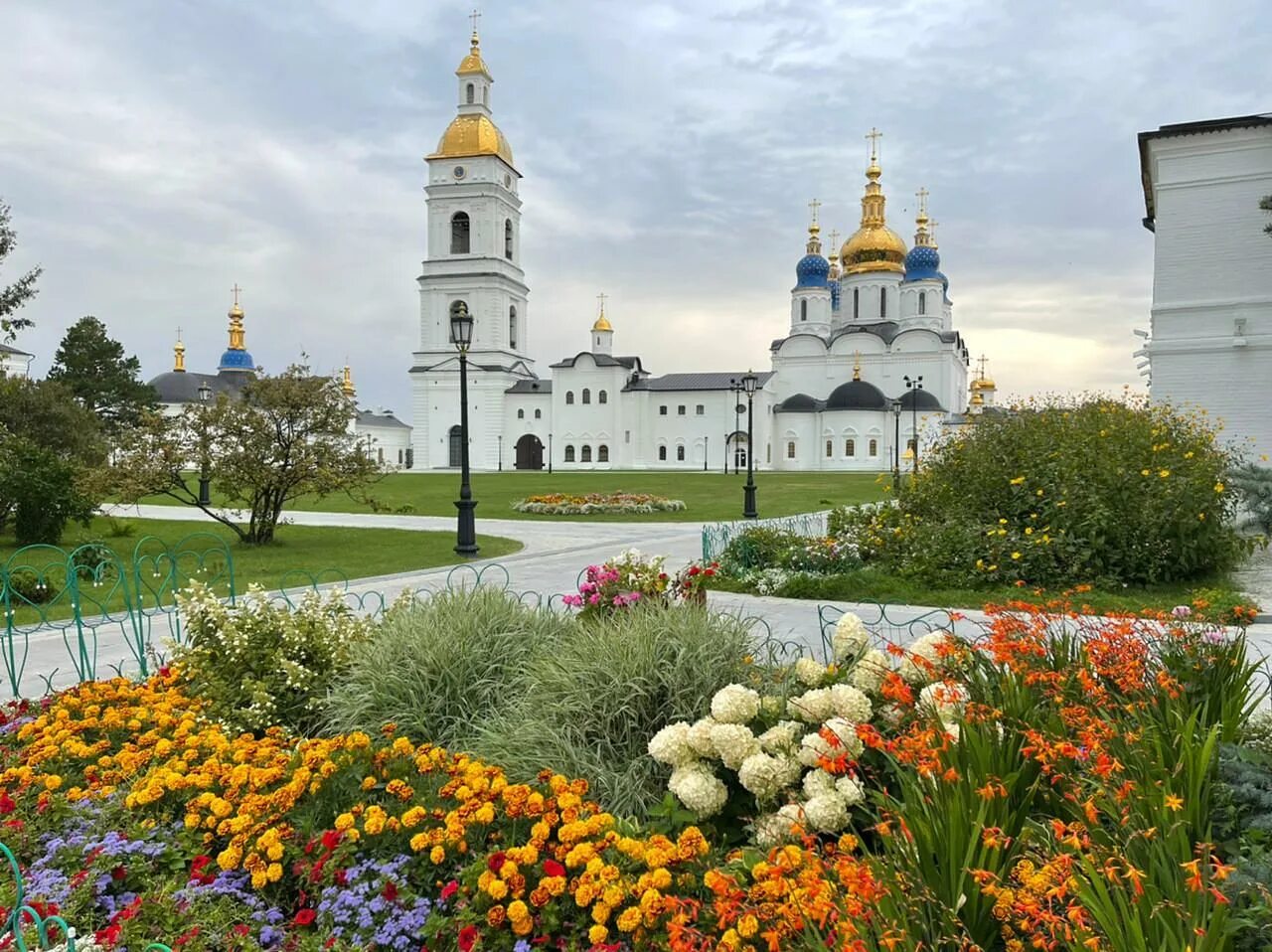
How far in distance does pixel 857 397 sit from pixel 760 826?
64.9m

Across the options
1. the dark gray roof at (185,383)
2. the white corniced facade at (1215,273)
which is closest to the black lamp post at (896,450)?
the white corniced facade at (1215,273)

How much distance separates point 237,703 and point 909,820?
154 inches

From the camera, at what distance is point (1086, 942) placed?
1922 millimetres

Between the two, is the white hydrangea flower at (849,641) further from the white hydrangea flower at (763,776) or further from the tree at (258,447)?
the tree at (258,447)

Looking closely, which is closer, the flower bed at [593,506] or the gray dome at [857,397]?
the flower bed at [593,506]

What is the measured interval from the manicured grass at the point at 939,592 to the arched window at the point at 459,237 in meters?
62.4

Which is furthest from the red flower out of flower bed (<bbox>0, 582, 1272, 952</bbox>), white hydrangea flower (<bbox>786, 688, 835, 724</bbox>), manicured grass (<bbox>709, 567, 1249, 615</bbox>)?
manicured grass (<bbox>709, 567, 1249, 615</bbox>)

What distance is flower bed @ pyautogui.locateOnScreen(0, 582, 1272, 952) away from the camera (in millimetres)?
2330

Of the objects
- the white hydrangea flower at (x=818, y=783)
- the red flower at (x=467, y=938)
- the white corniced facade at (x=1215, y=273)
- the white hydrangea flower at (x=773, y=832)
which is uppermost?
the white corniced facade at (x=1215, y=273)

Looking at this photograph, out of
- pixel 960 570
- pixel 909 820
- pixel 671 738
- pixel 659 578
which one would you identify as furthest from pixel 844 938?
pixel 960 570

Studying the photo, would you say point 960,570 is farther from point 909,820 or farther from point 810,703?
point 909,820

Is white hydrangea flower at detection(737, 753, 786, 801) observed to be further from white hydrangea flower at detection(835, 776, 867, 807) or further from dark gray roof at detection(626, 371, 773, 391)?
dark gray roof at detection(626, 371, 773, 391)

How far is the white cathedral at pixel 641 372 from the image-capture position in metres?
66.1

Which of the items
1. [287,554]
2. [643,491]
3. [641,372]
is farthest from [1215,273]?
[641,372]
